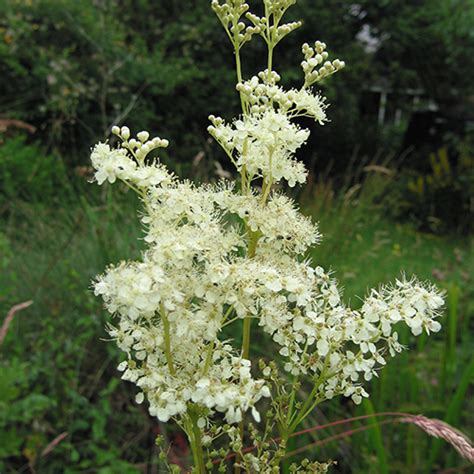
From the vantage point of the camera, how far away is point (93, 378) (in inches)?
118

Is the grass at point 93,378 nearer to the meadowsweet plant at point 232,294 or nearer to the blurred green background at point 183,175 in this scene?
the blurred green background at point 183,175

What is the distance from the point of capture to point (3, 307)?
3041mm

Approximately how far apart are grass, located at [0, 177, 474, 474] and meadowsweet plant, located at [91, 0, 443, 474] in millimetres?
1234

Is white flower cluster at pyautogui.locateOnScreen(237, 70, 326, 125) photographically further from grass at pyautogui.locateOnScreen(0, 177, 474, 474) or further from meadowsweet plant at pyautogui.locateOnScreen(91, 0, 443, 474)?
grass at pyautogui.locateOnScreen(0, 177, 474, 474)

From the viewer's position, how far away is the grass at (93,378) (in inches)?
101

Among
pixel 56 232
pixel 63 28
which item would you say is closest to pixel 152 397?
pixel 56 232

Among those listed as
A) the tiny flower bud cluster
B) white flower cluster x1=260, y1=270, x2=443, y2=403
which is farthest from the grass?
the tiny flower bud cluster

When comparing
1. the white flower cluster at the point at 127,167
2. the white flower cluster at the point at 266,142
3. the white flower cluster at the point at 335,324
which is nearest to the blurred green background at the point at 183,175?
the white flower cluster at the point at 335,324

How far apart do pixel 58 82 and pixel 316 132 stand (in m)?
4.95

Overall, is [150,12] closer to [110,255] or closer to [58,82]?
[58,82]

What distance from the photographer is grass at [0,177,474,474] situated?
8.42ft

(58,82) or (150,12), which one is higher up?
(150,12)

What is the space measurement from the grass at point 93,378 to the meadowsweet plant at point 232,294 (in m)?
1.23

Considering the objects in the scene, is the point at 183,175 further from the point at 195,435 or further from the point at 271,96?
the point at 195,435
